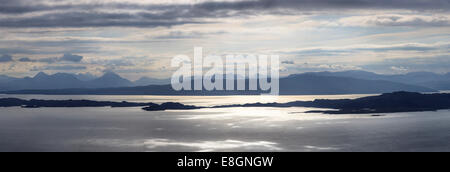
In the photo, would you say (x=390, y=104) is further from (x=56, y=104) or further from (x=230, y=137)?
(x=56, y=104)

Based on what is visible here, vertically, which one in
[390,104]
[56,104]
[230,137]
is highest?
[230,137]

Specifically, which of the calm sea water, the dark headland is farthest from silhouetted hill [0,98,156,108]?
the calm sea water

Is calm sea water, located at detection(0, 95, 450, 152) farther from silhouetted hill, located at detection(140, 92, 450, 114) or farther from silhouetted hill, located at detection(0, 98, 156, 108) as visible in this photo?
silhouetted hill, located at detection(0, 98, 156, 108)

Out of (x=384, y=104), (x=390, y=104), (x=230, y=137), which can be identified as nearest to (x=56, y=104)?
(x=384, y=104)

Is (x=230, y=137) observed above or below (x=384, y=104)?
above

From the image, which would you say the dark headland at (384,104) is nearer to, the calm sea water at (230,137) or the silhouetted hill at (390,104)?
the silhouetted hill at (390,104)

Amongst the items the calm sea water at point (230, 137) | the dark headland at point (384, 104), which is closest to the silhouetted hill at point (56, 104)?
the dark headland at point (384, 104)

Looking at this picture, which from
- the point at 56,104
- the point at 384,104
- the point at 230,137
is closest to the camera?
the point at 230,137

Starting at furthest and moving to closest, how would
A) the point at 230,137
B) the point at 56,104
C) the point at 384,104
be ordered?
the point at 56,104 < the point at 384,104 < the point at 230,137

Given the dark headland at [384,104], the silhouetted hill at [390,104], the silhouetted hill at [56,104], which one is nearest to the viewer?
the silhouetted hill at [390,104]

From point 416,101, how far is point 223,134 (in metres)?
86.4

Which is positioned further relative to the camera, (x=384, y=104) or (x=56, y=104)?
(x=56, y=104)
